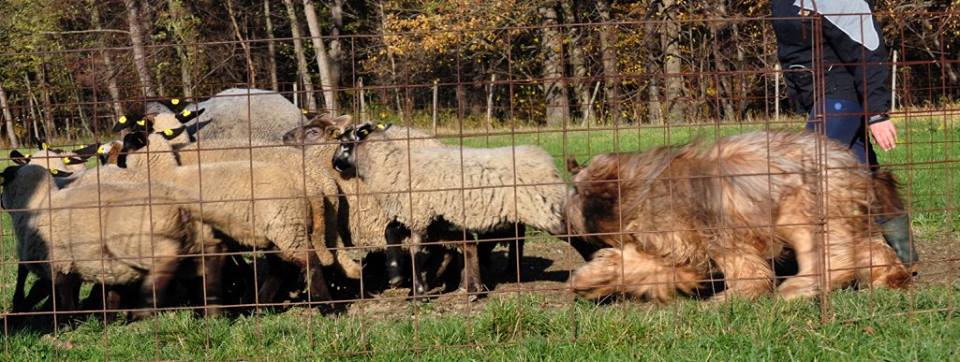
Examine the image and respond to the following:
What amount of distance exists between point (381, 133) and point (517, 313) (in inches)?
164

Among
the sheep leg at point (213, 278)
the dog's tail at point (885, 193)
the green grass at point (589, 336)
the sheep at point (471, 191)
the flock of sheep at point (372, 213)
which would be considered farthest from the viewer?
the sheep at point (471, 191)

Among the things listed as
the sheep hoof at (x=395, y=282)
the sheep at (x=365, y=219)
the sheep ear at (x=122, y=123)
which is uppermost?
the sheep ear at (x=122, y=123)

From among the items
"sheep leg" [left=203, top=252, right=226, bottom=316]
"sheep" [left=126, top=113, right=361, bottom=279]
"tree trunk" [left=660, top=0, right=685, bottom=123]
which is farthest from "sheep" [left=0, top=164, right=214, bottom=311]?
"tree trunk" [left=660, top=0, right=685, bottom=123]

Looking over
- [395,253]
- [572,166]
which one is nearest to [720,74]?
[572,166]

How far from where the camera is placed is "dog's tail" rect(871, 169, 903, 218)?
7.19 metres

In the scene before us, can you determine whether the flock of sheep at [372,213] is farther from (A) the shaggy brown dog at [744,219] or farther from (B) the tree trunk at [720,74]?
(B) the tree trunk at [720,74]

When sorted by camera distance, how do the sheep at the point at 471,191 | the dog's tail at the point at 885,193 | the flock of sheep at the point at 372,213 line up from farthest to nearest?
the sheep at the point at 471,191
the dog's tail at the point at 885,193
the flock of sheep at the point at 372,213

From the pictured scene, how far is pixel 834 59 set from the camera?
24.5 ft

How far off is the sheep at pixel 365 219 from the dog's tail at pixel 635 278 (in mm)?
1705

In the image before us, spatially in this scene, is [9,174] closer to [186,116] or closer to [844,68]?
[186,116]

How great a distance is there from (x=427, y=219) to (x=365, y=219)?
0.77 m

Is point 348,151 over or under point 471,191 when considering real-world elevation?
over

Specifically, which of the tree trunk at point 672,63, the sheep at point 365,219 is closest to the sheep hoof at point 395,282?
the sheep at point 365,219

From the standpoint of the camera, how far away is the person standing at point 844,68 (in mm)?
7090
